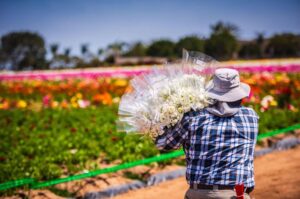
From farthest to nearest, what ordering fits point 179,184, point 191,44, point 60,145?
point 191,44 < point 60,145 < point 179,184

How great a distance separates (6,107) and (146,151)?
600cm

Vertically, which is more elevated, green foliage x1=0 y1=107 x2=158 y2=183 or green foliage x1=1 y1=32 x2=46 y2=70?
green foliage x1=0 y1=107 x2=158 y2=183

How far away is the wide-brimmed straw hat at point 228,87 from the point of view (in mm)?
2615

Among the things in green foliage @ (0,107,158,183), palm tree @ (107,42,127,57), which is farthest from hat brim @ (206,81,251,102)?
palm tree @ (107,42,127,57)

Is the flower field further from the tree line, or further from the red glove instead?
the tree line

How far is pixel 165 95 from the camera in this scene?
9.78 ft

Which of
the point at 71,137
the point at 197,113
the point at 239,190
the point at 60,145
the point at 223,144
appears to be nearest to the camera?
the point at 239,190

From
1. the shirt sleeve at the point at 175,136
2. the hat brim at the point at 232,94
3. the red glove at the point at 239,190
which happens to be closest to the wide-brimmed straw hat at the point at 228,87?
the hat brim at the point at 232,94

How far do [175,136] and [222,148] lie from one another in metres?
0.37

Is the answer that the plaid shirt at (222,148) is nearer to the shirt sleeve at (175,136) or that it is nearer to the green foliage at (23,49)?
the shirt sleeve at (175,136)

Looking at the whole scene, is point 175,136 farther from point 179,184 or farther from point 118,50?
point 118,50

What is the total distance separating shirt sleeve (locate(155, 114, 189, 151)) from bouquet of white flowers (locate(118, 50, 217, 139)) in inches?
1.4

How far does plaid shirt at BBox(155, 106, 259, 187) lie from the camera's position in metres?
2.59

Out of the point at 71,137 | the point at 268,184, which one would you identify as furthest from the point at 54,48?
the point at 268,184
